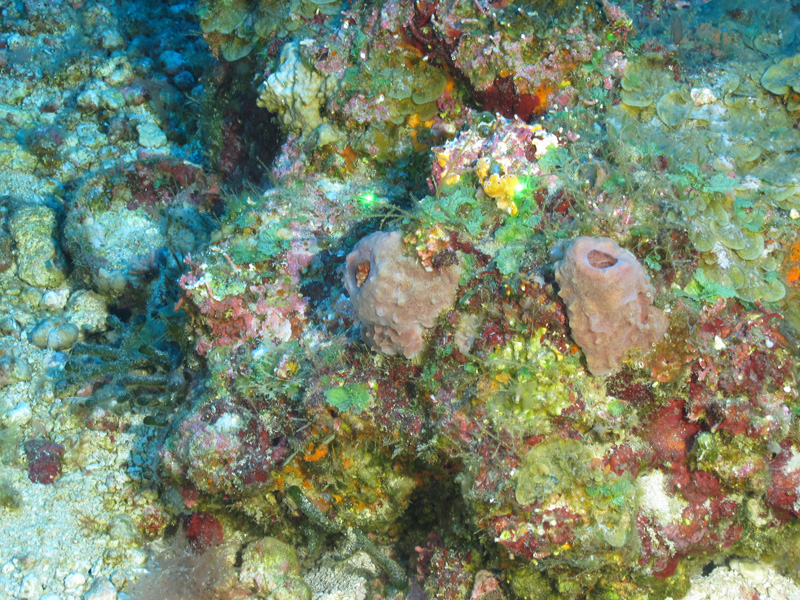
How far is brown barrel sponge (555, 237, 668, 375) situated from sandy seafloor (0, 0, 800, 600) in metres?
1.84

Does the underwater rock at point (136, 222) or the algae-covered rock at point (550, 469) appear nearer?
the algae-covered rock at point (550, 469)

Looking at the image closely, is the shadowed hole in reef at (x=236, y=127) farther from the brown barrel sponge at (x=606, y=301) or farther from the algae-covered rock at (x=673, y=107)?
the brown barrel sponge at (x=606, y=301)

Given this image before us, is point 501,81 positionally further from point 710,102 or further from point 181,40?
point 181,40

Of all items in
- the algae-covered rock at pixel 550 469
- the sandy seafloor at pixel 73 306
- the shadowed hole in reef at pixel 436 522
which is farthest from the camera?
the sandy seafloor at pixel 73 306

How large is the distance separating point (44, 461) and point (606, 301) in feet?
15.5

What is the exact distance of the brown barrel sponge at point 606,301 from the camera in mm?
2771

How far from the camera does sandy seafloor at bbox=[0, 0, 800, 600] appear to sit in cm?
413

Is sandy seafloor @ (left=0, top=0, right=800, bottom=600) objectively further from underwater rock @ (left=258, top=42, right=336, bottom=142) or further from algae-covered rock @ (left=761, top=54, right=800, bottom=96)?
algae-covered rock @ (left=761, top=54, right=800, bottom=96)

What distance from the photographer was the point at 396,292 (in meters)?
3.11

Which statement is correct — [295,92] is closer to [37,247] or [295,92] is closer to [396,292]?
[396,292]

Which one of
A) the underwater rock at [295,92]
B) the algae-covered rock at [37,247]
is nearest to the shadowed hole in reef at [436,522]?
the underwater rock at [295,92]

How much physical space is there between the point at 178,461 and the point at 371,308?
1861mm

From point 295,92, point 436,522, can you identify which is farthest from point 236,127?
point 436,522

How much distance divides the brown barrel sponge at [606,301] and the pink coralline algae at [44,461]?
4.46 meters
